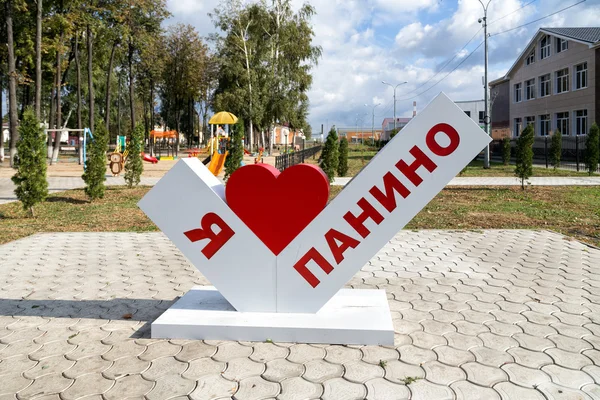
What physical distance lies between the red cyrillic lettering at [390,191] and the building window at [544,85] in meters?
35.3

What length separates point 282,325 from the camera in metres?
3.56

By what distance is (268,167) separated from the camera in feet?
12.1

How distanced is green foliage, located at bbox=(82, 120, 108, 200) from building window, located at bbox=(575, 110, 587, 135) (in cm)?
2832

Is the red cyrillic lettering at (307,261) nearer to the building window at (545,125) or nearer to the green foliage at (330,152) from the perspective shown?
the green foliage at (330,152)

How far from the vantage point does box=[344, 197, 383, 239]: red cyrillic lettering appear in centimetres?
361

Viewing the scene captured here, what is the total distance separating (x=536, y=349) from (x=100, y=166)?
11.1 metres

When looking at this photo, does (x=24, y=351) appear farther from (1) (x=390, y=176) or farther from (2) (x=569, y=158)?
(2) (x=569, y=158)

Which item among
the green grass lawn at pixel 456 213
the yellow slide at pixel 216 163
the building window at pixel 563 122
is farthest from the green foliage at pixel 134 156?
the building window at pixel 563 122

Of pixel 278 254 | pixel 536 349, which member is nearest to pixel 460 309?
pixel 536 349

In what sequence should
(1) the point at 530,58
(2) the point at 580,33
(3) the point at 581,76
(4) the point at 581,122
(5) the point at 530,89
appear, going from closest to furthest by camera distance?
1. (3) the point at 581,76
2. (4) the point at 581,122
3. (2) the point at 580,33
4. (1) the point at 530,58
5. (5) the point at 530,89

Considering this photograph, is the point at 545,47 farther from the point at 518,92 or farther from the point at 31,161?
the point at 31,161

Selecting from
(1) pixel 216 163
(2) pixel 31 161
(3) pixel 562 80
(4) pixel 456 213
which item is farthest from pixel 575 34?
(2) pixel 31 161

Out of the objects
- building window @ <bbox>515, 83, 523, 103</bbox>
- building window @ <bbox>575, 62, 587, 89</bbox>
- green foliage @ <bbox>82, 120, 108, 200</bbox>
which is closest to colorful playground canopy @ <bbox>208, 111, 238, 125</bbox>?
green foliage @ <bbox>82, 120, 108, 200</bbox>

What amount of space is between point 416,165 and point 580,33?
33920 millimetres
